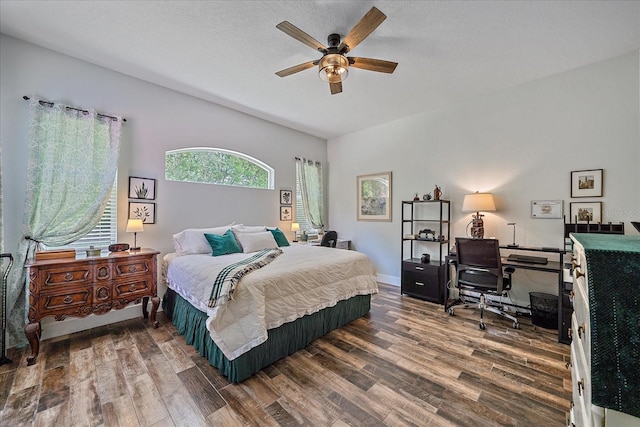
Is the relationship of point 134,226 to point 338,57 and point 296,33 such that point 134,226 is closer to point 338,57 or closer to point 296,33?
point 296,33

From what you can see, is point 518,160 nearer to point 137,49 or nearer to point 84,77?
point 137,49

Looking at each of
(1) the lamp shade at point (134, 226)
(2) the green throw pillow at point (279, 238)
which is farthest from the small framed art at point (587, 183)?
(1) the lamp shade at point (134, 226)

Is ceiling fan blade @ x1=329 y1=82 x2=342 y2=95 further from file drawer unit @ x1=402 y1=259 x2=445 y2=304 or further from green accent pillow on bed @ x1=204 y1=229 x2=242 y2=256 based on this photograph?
file drawer unit @ x1=402 y1=259 x2=445 y2=304

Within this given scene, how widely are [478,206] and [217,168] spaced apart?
12.8 ft

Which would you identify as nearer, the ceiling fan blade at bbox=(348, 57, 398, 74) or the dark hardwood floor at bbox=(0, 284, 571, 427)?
the dark hardwood floor at bbox=(0, 284, 571, 427)

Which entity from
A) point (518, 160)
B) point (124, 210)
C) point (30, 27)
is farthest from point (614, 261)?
point (30, 27)

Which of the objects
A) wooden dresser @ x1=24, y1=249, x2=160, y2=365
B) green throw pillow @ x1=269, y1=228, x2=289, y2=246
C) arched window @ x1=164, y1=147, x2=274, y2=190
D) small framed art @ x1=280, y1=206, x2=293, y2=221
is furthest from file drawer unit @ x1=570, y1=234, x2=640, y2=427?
small framed art @ x1=280, y1=206, x2=293, y2=221

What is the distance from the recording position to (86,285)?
2.54 metres

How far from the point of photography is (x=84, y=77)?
2969 mm

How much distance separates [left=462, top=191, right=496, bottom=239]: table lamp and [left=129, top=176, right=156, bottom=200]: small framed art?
427cm

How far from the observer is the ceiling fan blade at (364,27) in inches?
72.3

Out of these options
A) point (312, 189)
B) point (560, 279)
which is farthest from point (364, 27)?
point (312, 189)

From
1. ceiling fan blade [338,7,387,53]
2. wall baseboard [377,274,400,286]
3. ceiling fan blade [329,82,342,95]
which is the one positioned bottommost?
wall baseboard [377,274,400,286]

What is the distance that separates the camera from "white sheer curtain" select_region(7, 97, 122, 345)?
8.43 feet
